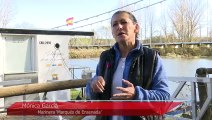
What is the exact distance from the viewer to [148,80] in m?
1.48

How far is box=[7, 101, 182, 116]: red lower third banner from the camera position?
1.49m

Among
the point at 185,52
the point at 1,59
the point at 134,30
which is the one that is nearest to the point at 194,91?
the point at 134,30

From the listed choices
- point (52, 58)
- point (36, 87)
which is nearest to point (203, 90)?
point (36, 87)

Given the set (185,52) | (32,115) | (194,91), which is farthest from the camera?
(185,52)

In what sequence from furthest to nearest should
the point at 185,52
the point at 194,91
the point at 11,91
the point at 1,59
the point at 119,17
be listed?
the point at 185,52 < the point at 1,59 < the point at 194,91 < the point at 11,91 < the point at 119,17

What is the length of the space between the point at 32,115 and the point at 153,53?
678 millimetres

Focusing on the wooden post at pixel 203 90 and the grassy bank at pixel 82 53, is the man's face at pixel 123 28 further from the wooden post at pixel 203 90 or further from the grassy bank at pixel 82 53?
the grassy bank at pixel 82 53

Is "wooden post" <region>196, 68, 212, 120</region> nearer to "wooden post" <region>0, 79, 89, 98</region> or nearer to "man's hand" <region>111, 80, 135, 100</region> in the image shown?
"wooden post" <region>0, 79, 89, 98</region>

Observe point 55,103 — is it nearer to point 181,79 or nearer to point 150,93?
point 150,93

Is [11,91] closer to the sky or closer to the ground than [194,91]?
closer to the sky

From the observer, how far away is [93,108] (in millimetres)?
1608

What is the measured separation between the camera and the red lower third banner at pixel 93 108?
1492 mm

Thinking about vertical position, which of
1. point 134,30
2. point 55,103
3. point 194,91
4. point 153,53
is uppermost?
point 134,30

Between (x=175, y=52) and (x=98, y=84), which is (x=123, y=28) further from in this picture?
A: (x=175, y=52)
